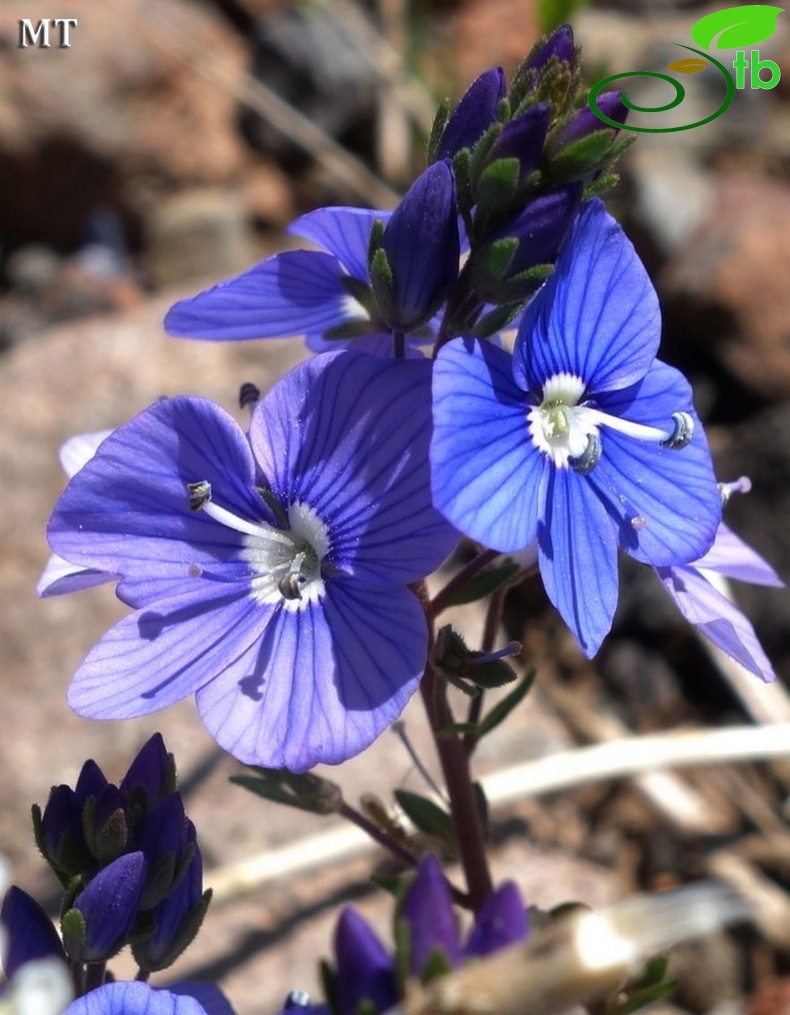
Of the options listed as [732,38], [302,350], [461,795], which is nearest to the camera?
[461,795]

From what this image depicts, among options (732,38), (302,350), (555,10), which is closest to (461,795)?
(302,350)

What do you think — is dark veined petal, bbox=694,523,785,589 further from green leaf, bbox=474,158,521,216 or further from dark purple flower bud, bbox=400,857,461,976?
dark purple flower bud, bbox=400,857,461,976

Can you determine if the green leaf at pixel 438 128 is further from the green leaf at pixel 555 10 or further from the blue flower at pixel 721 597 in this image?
the green leaf at pixel 555 10

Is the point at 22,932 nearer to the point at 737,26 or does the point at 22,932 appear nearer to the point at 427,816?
the point at 427,816

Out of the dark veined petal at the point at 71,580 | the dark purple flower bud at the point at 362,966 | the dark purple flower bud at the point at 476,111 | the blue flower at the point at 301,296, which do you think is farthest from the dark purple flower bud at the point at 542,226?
the dark purple flower bud at the point at 362,966

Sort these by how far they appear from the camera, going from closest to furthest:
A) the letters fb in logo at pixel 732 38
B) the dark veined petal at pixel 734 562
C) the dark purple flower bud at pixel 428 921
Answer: the dark purple flower bud at pixel 428 921 < the dark veined petal at pixel 734 562 < the letters fb in logo at pixel 732 38

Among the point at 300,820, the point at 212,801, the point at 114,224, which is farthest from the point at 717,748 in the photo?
the point at 114,224

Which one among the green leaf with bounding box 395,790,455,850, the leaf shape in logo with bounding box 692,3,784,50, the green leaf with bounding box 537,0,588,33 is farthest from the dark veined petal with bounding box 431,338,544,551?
the green leaf with bounding box 537,0,588,33
